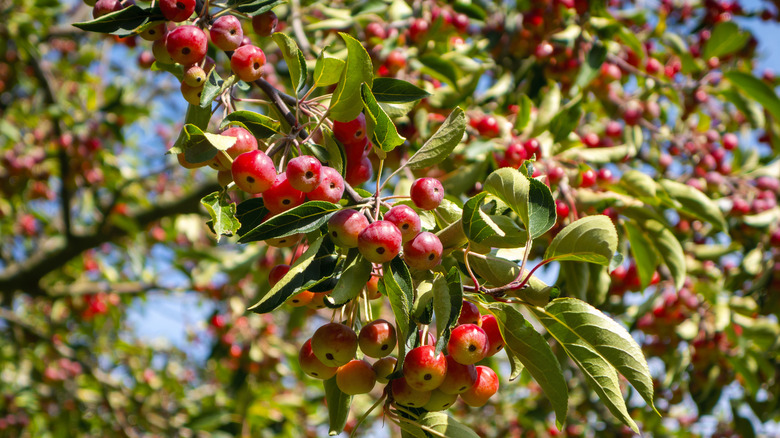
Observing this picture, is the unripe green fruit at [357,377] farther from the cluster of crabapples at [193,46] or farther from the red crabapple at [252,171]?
the cluster of crabapples at [193,46]

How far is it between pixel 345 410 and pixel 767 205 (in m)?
2.21

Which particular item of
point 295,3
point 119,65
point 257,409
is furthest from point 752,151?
point 119,65

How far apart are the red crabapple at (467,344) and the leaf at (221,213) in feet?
1.28

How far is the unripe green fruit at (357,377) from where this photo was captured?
98 centimetres

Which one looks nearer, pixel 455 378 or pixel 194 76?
pixel 455 378

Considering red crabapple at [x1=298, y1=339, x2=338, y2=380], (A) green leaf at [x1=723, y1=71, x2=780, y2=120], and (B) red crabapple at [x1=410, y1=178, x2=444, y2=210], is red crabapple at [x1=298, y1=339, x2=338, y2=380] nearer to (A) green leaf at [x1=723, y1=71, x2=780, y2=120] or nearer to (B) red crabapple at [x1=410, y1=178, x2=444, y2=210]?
(B) red crabapple at [x1=410, y1=178, x2=444, y2=210]

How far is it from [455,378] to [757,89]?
207cm

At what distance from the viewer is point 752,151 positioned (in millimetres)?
2898

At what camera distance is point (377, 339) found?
944 millimetres

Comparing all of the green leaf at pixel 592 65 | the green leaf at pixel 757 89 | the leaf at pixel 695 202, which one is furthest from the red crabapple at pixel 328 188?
the green leaf at pixel 757 89

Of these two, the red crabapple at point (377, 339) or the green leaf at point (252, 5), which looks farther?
the green leaf at point (252, 5)

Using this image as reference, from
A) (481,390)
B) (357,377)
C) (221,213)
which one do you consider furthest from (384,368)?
(221,213)

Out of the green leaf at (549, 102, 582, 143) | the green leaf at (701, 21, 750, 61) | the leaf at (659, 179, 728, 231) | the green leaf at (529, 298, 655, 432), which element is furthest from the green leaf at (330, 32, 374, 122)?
the green leaf at (701, 21, 750, 61)

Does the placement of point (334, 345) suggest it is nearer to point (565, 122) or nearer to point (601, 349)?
point (601, 349)
